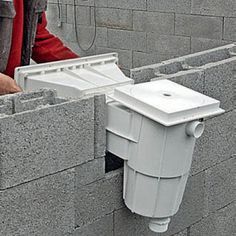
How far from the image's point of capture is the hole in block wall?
2.54 meters

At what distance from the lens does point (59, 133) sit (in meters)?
2.16

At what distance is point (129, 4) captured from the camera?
5.45 meters

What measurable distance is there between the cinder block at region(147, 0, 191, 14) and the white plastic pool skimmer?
2636mm

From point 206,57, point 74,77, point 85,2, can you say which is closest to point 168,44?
point 85,2

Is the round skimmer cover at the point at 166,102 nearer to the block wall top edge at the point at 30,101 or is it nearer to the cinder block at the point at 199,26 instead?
the block wall top edge at the point at 30,101

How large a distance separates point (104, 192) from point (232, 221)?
1.18 metres

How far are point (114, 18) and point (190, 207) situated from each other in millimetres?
3127

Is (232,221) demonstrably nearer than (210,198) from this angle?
No

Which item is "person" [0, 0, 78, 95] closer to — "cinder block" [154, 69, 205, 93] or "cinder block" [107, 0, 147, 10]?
"cinder block" [154, 69, 205, 93]

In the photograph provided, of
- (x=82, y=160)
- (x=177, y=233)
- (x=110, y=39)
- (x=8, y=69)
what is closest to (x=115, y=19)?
(x=110, y=39)

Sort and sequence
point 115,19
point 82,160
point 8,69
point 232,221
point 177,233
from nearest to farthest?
point 82,160
point 177,233
point 8,69
point 232,221
point 115,19

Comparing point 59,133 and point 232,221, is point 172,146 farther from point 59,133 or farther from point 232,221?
point 232,221

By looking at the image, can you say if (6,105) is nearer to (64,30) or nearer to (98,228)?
(98,228)

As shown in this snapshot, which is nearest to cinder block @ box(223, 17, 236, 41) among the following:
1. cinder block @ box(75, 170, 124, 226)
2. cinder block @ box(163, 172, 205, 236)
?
cinder block @ box(163, 172, 205, 236)
